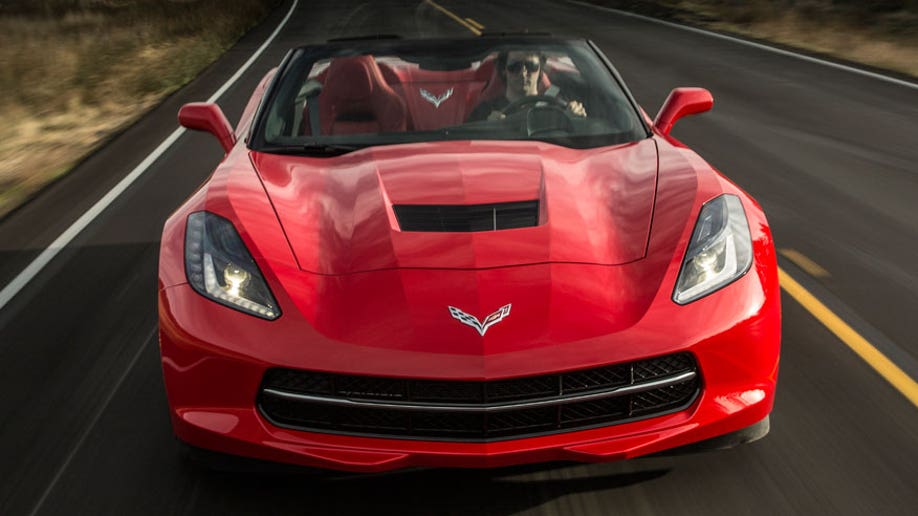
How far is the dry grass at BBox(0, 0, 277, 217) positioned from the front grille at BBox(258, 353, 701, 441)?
19.7ft

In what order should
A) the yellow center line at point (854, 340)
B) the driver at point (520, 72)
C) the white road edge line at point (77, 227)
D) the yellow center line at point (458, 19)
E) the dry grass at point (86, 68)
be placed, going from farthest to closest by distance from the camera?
the yellow center line at point (458, 19), the dry grass at point (86, 68), the white road edge line at point (77, 227), the driver at point (520, 72), the yellow center line at point (854, 340)

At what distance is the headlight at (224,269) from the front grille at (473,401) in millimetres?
300

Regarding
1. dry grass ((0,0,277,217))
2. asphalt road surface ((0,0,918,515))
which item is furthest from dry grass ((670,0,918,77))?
dry grass ((0,0,277,217))

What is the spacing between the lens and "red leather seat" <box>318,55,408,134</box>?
493 cm

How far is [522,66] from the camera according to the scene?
5.33 metres

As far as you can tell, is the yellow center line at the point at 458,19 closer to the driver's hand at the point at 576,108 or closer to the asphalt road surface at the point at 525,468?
the asphalt road surface at the point at 525,468

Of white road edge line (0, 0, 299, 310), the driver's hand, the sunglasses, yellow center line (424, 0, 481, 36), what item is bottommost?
yellow center line (424, 0, 481, 36)

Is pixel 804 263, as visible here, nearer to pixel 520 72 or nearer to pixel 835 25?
pixel 520 72

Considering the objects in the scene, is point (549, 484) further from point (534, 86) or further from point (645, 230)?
point (534, 86)

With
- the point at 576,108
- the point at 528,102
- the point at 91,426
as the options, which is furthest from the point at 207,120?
the point at 576,108

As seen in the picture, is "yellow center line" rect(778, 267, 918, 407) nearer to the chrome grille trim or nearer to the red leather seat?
the chrome grille trim

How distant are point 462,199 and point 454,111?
1.86 m

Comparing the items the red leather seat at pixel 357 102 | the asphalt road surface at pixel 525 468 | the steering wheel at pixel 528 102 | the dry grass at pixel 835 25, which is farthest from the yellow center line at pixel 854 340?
the dry grass at pixel 835 25

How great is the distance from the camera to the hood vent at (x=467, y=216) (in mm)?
3623
